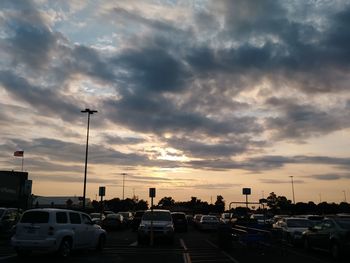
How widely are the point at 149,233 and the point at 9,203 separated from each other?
4842cm

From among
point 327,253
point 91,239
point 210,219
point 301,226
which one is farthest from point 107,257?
point 210,219

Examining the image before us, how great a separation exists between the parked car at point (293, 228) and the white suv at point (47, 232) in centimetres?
1090

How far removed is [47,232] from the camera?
16.3 metres

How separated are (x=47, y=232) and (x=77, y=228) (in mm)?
1686

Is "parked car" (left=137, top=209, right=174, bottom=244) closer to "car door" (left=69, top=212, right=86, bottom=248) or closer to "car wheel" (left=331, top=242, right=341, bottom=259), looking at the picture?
"car door" (left=69, top=212, right=86, bottom=248)

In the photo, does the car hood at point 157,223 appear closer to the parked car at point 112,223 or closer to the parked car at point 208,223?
the parked car at point 208,223

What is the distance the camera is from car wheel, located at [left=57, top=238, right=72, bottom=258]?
54.9 feet

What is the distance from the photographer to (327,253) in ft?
66.5

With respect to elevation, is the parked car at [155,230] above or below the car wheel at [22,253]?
above

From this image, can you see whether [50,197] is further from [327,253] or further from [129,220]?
[327,253]

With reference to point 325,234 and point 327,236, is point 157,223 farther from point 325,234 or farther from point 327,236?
point 327,236

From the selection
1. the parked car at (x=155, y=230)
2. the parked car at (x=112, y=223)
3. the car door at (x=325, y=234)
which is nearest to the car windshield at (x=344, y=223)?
the car door at (x=325, y=234)

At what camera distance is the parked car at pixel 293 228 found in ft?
80.3

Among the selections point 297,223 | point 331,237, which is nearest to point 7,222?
point 297,223
